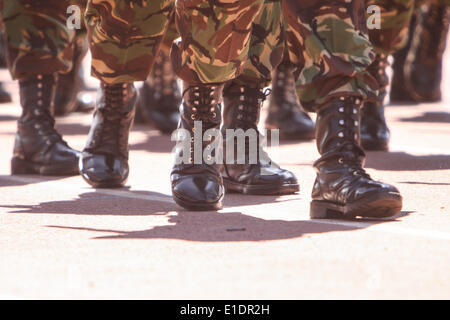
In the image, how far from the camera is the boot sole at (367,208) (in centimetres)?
279

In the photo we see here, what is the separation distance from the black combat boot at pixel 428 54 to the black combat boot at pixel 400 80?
0.13 m

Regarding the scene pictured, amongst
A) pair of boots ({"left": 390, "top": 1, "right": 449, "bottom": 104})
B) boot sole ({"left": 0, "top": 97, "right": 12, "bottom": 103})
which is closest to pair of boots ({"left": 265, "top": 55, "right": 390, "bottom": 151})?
pair of boots ({"left": 390, "top": 1, "right": 449, "bottom": 104})

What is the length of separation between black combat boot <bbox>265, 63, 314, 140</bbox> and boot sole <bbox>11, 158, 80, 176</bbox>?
1.56m

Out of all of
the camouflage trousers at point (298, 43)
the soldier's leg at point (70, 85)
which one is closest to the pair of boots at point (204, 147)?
the camouflage trousers at point (298, 43)

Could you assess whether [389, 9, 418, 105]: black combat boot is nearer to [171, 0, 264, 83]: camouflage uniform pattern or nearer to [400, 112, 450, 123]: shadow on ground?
[400, 112, 450, 123]: shadow on ground

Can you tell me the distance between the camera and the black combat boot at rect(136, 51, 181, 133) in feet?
18.9

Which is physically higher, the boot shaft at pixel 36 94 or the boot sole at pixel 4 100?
the boot shaft at pixel 36 94

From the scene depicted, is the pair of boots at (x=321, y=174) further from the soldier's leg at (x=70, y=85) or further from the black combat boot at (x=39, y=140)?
the soldier's leg at (x=70, y=85)

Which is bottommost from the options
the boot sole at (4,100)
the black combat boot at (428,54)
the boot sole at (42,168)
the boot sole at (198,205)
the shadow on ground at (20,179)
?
the boot sole at (4,100)

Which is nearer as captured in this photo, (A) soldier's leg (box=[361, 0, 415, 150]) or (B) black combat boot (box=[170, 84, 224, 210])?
(B) black combat boot (box=[170, 84, 224, 210])

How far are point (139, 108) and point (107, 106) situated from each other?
8.65 ft

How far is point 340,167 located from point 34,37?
172 centimetres
